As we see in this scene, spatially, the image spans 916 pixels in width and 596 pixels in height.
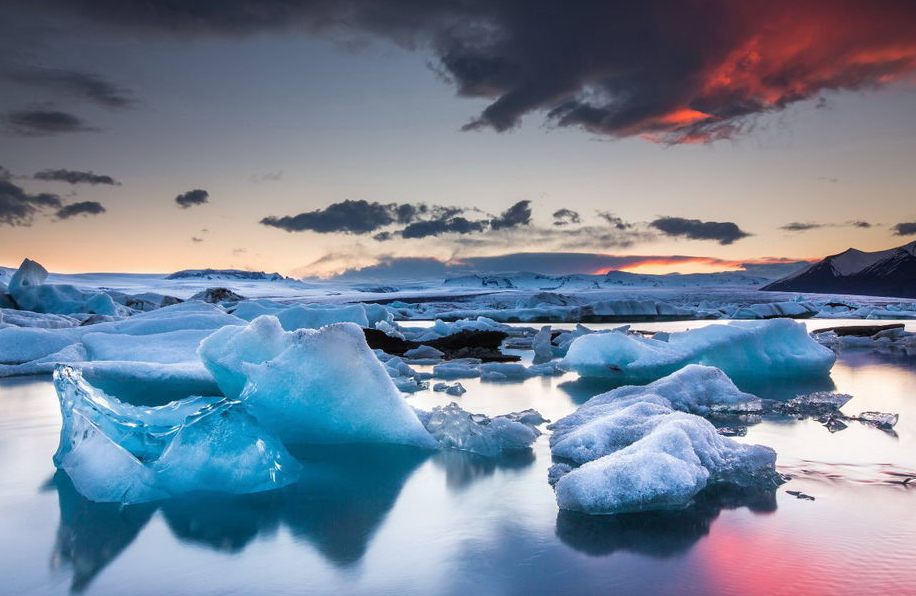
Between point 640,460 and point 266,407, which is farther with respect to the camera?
point 266,407

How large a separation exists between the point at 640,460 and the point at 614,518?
277mm

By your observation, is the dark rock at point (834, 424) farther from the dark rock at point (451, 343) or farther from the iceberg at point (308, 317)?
the iceberg at point (308, 317)

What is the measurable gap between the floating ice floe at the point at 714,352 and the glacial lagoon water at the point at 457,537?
3.41m

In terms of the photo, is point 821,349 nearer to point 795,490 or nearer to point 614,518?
point 795,490

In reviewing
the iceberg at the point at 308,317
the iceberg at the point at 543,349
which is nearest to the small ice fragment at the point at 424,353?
the iceberg at the point at 308,317

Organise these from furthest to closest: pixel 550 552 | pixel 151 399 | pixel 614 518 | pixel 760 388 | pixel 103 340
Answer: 1. pixel 103 340
2. pixel 760 388
3. pixel 151 399
4. pixel 614 518
5. pixel 550 552

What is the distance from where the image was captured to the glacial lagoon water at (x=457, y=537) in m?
2.08

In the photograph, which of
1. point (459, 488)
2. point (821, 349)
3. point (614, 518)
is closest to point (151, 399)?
point (459, 488)

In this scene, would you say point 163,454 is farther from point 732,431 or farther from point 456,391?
point 456,391

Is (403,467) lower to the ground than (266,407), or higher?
lower

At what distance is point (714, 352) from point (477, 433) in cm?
430

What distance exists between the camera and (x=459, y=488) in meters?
3.16

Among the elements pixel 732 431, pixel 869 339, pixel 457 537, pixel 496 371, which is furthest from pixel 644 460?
pixel 869 339

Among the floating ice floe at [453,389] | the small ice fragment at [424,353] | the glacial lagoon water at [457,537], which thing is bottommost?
the small ice fragment at [424,353]
